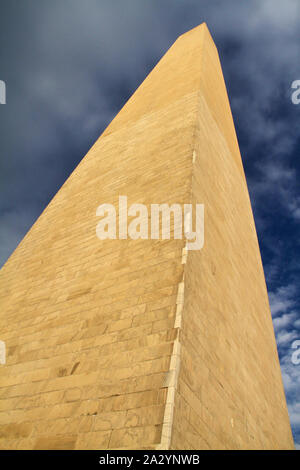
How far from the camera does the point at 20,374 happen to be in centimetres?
360

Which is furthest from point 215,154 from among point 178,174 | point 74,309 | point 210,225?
point 74,309

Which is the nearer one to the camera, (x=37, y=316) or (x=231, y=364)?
(x=231, y=364)

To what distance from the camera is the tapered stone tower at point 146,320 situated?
268 cm

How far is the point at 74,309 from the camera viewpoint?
12.8ft

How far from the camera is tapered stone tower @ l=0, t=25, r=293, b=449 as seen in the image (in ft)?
8.79

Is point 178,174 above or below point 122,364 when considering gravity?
→ above

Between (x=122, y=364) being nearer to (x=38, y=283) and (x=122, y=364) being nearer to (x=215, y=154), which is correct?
(x=38, y=283)

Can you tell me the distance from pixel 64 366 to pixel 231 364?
182 centimetres

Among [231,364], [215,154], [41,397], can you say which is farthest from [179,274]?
[215,154]

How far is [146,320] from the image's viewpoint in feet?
10.1

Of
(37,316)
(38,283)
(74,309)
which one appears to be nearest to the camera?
(74,309)
